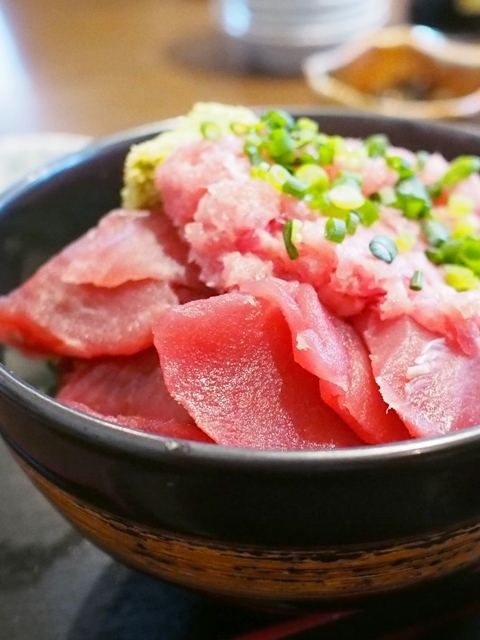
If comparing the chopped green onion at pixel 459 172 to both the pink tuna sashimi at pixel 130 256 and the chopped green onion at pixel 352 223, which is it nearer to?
the chopped green onion at pixel 352 223

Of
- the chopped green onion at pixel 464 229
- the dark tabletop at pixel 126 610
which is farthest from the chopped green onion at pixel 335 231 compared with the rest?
the dark tabletop at pixel 126 610

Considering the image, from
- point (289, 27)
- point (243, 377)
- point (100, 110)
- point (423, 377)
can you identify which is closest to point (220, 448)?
point (243, 377)

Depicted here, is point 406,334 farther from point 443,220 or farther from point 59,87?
point 59,87

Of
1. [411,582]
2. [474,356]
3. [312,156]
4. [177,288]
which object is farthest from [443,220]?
[411,582]

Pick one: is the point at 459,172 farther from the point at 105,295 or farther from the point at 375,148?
the point at 105,295

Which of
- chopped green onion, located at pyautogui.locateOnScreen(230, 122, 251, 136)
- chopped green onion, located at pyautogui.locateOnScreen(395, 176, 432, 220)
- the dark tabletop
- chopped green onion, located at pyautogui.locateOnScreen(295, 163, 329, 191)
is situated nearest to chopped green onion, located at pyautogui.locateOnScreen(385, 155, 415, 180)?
chopped green onion, located at pyautogui.locateOnScreen(395, 176, 432, 220)
